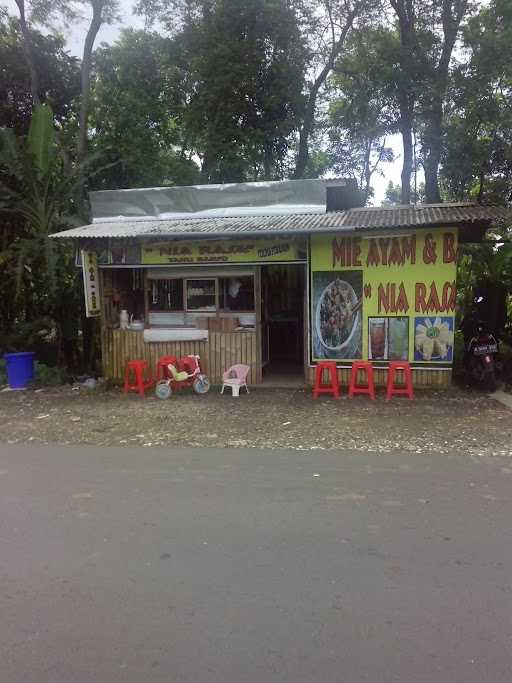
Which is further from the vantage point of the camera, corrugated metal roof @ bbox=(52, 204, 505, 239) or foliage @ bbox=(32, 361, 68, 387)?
foliage @ bbox=(32, 361, 68, 387)

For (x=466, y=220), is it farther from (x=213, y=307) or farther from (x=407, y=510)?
(x=407, y=510)

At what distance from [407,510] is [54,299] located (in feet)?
26.8

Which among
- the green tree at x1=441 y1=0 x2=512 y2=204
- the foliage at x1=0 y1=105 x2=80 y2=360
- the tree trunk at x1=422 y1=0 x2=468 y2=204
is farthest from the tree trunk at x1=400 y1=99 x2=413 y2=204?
the foliage at x1=0 y1=105 x2=80 y2=360

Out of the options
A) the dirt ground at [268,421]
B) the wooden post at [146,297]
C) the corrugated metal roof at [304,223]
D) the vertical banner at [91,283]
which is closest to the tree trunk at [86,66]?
the corrugated metal roof at [304,223]

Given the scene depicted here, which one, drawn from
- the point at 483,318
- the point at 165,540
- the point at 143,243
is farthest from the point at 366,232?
the point at 165,540

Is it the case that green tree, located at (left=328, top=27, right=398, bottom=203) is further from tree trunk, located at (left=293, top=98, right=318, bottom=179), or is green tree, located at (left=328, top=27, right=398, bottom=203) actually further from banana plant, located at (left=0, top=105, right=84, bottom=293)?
banana plant, located at (left=0, top=105, right=84, bottom=293)

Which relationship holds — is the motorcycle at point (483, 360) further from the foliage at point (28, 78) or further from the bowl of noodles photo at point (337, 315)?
the foliage at point (28, 78)

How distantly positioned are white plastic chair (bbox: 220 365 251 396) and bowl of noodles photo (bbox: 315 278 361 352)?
1423 mm

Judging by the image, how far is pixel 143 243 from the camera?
9.60 metres

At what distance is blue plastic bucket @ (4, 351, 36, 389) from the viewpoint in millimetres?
9812

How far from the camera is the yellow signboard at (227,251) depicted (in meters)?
9.12

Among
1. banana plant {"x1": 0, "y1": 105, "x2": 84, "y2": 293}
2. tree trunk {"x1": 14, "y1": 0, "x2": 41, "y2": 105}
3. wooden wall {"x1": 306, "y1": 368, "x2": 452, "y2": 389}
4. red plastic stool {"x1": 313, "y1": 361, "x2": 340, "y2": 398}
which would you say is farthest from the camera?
tree trunk {"x1": 14, "y1": 0, "x2": 41, "y2": 105}

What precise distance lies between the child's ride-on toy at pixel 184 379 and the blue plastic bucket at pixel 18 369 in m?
2.85

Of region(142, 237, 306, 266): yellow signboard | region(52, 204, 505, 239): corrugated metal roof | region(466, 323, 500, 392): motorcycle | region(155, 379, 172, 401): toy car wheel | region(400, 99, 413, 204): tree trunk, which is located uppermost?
region(400, 99, 413, 204): tree trunk
